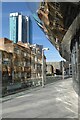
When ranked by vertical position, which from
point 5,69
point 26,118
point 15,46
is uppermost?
point 15,46

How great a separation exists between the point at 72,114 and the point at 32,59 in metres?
57.0

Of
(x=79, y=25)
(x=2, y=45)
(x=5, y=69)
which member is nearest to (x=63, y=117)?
(x=79, y=25)

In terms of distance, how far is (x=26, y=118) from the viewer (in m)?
9.78

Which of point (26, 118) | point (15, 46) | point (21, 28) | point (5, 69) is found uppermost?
point (21, 28)

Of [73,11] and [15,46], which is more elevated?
[15,46]

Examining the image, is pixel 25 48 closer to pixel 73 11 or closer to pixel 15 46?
pixel 15 46

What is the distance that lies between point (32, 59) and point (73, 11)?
56.5 metres

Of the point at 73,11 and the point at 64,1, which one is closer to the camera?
the point at 64,1

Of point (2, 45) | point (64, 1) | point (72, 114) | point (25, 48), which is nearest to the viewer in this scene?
point (64, 1)

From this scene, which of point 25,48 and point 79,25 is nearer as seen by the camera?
point 79,25

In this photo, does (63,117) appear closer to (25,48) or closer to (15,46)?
(15,46)

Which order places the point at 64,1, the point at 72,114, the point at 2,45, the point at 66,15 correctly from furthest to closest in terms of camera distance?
the point at 2,45 → the point at 66,15 → the point at 72,114 → the point at 64,1

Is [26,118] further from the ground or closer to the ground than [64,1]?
closer to the ground

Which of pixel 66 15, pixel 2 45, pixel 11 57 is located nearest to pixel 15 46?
pixel 2 45
